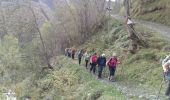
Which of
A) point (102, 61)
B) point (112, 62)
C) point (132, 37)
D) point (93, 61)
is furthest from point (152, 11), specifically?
point (112, 62)

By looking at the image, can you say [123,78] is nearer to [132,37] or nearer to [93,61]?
[93,61]

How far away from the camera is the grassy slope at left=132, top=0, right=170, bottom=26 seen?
40.8m

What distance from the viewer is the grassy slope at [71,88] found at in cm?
2258

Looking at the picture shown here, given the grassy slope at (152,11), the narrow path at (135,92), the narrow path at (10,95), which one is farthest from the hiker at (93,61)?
the narrow path at (10,95)

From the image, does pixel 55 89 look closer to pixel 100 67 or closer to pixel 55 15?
pixel 100 67

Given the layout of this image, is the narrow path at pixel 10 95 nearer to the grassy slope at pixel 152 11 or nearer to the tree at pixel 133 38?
the tree at pixel 133 38

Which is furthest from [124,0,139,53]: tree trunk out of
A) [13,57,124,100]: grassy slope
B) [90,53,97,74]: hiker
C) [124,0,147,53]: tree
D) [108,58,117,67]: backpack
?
[108,58,117,67]: backpack

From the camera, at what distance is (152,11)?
4531 cm

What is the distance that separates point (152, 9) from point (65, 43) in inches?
680

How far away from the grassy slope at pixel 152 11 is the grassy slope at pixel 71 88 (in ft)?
39.3

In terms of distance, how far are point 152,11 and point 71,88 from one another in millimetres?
20842

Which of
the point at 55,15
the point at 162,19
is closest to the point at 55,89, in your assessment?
the point at 162,19

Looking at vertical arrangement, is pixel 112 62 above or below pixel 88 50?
above

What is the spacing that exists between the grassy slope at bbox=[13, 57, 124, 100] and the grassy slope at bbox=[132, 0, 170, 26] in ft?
39.3
